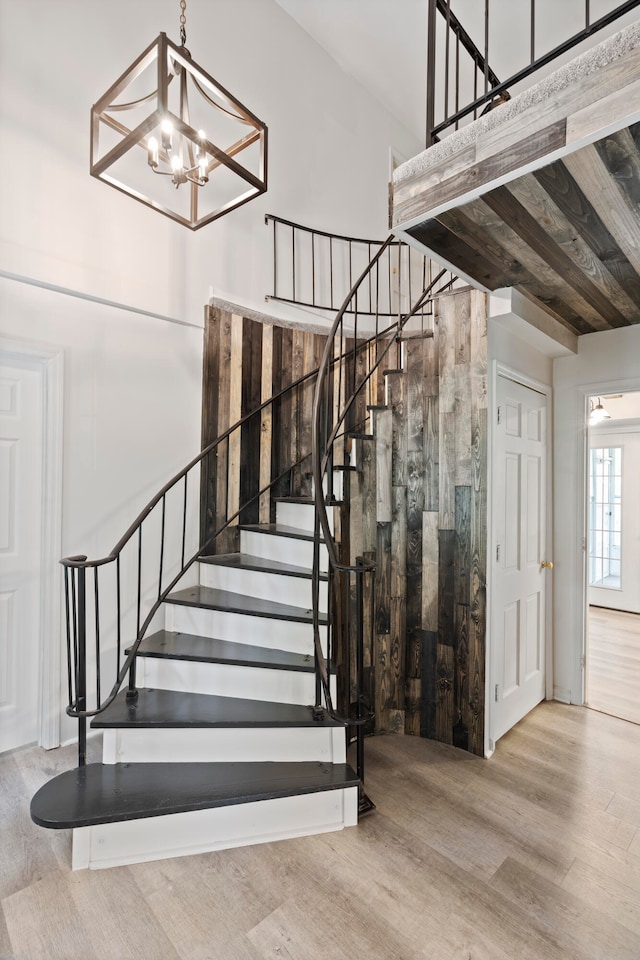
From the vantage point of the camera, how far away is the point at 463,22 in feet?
13.3

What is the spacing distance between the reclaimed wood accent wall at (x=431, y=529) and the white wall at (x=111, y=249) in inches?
54.4

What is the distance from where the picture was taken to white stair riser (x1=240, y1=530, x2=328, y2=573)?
3.02 m

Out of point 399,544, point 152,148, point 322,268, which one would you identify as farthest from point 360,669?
point 322,268

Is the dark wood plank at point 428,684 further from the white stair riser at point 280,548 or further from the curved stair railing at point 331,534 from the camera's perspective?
the white stair riser at point 280,548

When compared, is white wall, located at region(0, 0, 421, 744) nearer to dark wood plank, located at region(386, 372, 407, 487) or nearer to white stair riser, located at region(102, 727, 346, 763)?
white stair riser, located at region(102, 727, 346, 763)

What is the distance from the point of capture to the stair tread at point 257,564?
2.84 meters

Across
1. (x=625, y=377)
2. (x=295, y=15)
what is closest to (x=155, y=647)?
(x=625, y=377)

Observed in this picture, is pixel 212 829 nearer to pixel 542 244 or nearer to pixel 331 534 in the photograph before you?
pixel 331 534

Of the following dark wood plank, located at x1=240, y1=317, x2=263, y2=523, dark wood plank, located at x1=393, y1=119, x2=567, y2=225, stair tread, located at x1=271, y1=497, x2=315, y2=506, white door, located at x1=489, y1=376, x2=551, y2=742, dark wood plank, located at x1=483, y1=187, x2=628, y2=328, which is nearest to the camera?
dark wood plank, located at x1=393, y1=119, x2=567, y2=225

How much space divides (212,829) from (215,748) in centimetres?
32

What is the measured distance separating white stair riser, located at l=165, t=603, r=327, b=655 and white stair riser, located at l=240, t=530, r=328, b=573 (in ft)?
1.32

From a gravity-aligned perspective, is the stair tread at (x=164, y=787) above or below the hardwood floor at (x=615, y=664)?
above

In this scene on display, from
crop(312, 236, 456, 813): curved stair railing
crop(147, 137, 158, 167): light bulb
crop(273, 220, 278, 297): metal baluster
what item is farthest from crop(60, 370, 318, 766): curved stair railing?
crop(147, 137, 158, 167): light bulb

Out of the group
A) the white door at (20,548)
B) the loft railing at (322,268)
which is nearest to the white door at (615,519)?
the loft railing at (322,268)
